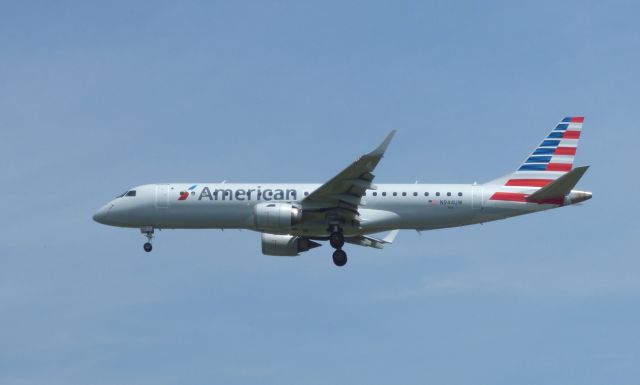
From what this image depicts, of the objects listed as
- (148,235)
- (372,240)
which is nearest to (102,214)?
(148,235)

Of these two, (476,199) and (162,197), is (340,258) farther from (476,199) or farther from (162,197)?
(162,197)

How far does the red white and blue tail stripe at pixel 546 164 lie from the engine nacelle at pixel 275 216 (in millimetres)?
9044

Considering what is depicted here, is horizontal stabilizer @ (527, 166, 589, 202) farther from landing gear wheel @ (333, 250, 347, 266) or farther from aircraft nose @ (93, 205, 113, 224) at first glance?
aircraft nose @ (93, 205, 113, 224)

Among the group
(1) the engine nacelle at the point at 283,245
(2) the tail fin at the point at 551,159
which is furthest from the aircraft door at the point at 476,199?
(1) the engine nacelle at the point at 283,245

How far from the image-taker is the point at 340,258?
55.9 meters

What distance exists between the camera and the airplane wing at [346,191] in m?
52.0

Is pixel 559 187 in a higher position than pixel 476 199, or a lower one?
lower

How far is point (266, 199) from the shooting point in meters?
55.8

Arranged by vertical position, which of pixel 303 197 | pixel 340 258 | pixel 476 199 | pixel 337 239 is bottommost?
pixel 340 258

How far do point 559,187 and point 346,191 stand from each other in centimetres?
922

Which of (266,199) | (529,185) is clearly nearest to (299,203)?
(266,199)

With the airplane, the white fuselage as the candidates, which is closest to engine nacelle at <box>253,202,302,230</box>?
the airplane

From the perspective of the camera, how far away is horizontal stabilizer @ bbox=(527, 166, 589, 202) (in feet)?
168

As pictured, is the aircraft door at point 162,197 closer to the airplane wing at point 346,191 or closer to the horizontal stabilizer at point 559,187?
the airplane wing at point 346,191
